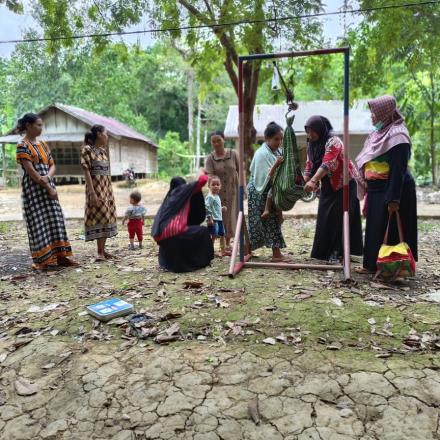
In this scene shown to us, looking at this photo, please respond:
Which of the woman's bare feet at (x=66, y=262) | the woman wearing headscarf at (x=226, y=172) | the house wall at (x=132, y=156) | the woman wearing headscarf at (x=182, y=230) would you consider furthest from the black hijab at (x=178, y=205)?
the house wall at (x=132, y=156)

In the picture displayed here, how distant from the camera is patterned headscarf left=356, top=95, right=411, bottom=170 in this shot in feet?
13.7

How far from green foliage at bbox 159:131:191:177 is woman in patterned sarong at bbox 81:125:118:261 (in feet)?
71.6

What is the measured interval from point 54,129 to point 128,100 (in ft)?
35.8

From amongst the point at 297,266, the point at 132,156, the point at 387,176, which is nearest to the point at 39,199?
the point at 297,266

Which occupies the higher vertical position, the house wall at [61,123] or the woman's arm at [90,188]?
the house wall at [61,123]

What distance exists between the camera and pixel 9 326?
366cm

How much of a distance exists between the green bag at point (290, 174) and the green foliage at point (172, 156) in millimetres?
22840

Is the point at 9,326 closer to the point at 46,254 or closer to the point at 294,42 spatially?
the point at 46,254

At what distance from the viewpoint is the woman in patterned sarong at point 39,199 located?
4977 millimetres

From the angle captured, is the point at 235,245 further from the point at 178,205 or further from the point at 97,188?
the point at 97,188

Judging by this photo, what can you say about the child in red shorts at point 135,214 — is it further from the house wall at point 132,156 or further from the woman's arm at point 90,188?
the house wall at point 132,156

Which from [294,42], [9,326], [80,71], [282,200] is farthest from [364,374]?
[80,71]

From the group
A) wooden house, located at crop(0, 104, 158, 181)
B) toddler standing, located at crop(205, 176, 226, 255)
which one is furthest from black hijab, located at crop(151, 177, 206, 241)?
wooden house, located at crop(0, 104, 158, 181)

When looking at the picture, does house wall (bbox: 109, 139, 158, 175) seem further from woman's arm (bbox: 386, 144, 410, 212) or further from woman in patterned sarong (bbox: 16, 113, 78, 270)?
woman's arm (bbox: 386, 144, 410, 212)
